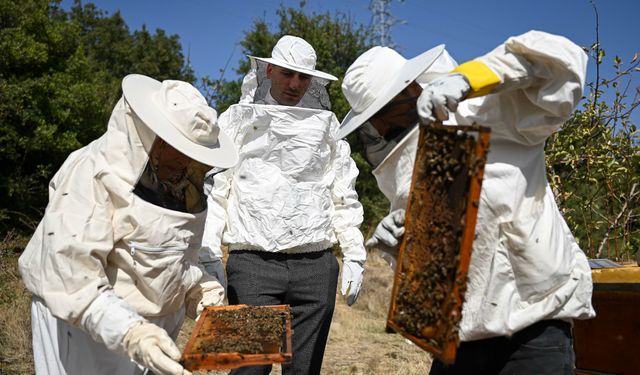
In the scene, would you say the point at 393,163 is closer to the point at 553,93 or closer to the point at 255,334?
the point at 553,93

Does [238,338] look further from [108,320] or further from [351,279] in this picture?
[351,279]

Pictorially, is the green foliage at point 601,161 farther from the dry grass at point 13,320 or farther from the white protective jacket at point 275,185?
the dry grass at point 13,320

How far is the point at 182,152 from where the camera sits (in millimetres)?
2596

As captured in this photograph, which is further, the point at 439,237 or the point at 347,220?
the point at 347,220

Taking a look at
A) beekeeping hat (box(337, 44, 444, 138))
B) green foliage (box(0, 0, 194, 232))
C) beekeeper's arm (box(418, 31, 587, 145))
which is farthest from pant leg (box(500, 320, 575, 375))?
green foliage (box(0, 0, 194, 232))

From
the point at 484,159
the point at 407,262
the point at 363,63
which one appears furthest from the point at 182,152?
the point at 484,159

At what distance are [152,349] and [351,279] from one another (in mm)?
2067

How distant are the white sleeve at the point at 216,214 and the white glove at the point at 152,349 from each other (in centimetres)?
133

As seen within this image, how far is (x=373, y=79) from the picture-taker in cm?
258

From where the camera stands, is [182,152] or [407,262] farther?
[182,152]

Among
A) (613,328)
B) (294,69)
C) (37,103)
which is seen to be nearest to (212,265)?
(294,69)

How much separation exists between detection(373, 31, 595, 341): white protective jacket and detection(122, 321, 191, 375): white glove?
1.11 meters

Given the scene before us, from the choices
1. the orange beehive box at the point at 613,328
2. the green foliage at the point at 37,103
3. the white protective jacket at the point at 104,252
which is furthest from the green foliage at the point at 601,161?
the green foliage at the point at 37,103

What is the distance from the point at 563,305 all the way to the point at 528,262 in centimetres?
26
